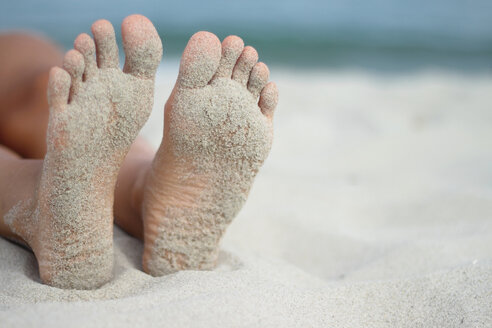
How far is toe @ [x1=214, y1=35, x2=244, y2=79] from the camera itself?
0.85 metres

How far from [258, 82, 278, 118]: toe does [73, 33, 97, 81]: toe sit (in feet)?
0.91

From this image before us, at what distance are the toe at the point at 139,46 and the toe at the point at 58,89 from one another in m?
0.09

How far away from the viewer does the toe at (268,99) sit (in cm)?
87

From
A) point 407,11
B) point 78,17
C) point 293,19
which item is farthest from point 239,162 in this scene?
point 407,11

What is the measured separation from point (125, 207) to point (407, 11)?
659 centimetres

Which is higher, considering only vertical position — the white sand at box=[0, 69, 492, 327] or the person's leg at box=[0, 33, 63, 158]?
the person's leg at box=[0, 33, 63, 158]

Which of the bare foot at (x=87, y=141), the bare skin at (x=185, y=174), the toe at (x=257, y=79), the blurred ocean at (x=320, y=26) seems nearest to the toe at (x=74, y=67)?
the bare foot at (x=87, y=141)

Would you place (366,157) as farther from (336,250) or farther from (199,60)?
(199,60)

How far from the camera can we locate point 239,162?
2.82 ft

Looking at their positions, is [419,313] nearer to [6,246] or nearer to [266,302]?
[266,302]

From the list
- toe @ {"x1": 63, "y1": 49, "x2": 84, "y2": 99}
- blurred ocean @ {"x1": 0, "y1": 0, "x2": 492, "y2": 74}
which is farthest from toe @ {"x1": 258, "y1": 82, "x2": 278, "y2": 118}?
blurred ocean @ {"x1": 0, "y1": 0, "x2": 492, "y2": 74}

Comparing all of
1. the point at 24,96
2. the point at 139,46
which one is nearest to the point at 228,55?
the point at 139,46

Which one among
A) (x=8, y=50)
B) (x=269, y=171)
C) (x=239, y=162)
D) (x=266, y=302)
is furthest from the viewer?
(x=269, y=171)

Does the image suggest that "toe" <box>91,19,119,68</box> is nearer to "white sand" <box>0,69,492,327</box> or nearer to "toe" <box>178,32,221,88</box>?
"toe" <box>178,32,221,88</box>
